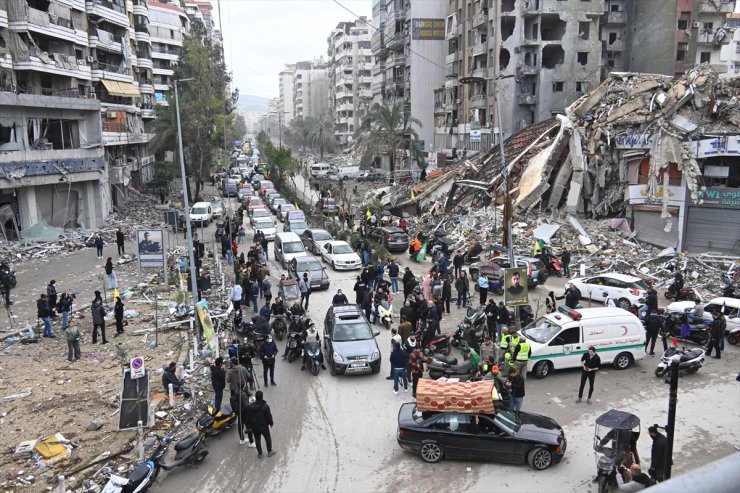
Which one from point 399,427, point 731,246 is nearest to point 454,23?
point 731,246

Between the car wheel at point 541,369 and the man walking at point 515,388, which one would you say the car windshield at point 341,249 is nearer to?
the car wheel at point 541,369

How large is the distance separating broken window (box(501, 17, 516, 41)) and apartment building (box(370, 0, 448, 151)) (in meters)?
11.4

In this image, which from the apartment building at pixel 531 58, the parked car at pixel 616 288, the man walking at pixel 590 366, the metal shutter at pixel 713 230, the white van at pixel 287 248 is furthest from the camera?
the apartment building at pixel 531 58

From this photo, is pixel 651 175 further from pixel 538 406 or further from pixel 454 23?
pixel 454 23

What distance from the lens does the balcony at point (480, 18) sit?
54219mm

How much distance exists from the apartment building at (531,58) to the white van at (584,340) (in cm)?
3576

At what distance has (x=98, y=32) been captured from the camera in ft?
154

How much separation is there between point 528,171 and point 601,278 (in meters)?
14.3

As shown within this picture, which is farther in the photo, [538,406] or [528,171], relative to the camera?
[528,171]

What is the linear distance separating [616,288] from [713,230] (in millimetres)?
8406

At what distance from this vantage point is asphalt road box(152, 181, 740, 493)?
34.9 feet

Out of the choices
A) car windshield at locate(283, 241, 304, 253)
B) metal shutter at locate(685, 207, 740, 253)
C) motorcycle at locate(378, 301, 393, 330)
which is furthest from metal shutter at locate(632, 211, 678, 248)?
car windshield at locate(283, 241, 304, 253)

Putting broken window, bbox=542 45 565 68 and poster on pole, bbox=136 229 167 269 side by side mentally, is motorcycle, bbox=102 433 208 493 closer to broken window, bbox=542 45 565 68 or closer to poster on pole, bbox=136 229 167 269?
poster on pole, bbox=136 229 167 269

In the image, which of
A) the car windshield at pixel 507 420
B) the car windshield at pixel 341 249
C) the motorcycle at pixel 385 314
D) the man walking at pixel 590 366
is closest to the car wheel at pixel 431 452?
the car windshield at pixel 507 420
